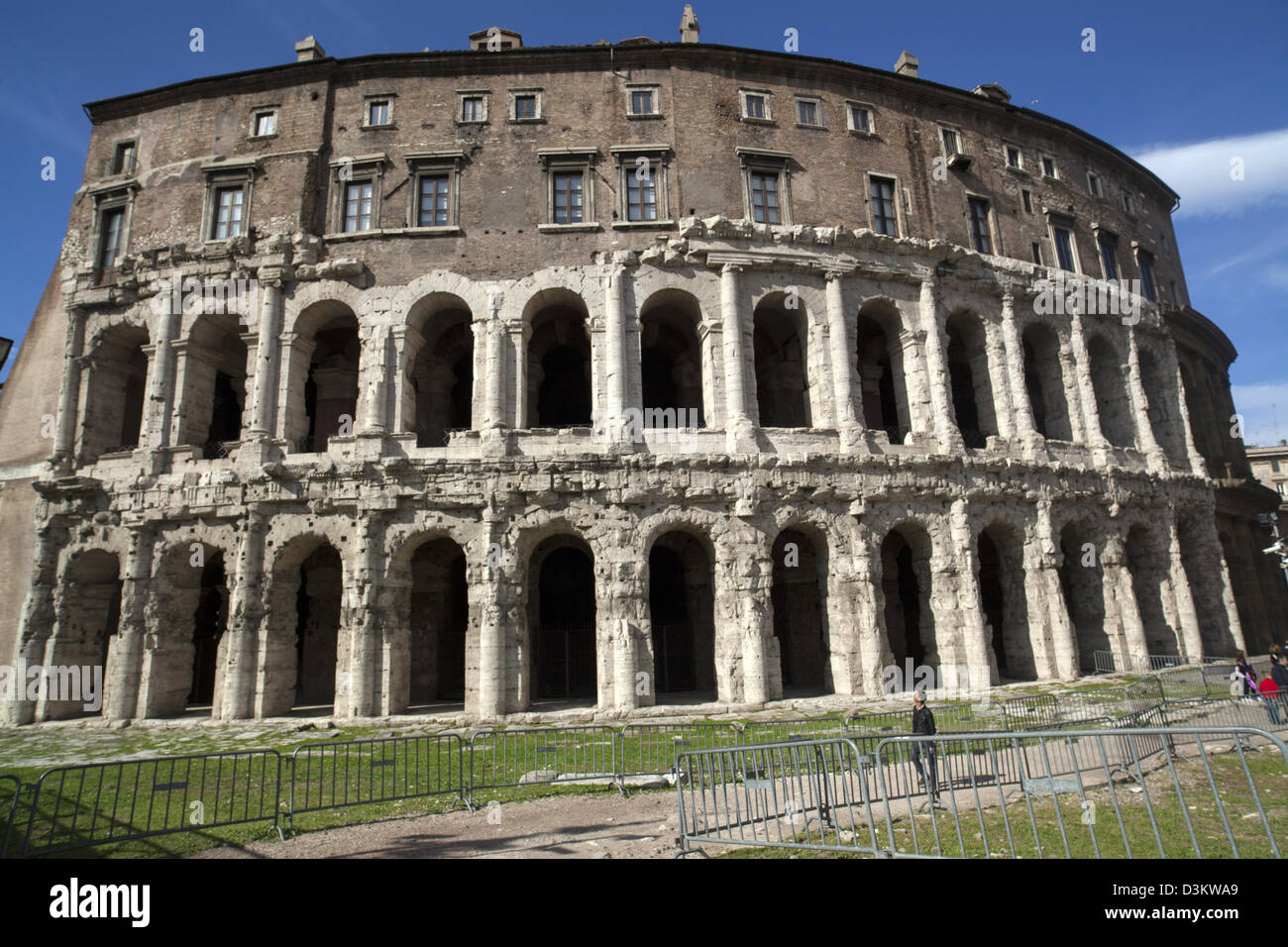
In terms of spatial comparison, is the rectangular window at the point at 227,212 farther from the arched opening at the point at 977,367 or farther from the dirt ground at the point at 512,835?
the arched opening at the point at 977,367

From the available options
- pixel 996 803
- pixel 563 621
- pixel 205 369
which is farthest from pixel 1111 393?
pixel 205 369

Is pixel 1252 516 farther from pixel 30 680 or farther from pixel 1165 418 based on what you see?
pixel 30 680

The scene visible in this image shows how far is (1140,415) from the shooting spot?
874 inches

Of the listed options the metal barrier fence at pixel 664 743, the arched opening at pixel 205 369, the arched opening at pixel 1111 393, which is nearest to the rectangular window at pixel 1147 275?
the arched opening at pixel 1111 393

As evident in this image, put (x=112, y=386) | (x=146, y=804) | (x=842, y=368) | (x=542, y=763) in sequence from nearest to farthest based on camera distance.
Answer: (x=146, y=804) < (x=542, y=763) < (x=842, y=368) < (x=112, y=386)

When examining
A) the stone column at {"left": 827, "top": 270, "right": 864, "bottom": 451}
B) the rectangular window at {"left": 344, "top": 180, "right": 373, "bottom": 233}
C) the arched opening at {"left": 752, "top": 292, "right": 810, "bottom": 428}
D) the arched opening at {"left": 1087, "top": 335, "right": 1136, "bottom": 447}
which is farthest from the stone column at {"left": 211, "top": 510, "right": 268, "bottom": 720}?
the arched opening at {"left": 1087, "top": 335, "right": 1136, "bottom": 447}

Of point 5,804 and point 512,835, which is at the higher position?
point 5,804

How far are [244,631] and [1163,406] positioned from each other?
29.4 metres

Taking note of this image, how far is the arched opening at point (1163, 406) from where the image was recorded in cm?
2373

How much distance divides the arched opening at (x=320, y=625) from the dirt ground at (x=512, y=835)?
12.0 metres

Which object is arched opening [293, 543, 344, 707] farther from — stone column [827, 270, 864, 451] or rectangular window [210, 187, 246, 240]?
stone column [827, 270, 864, 451]

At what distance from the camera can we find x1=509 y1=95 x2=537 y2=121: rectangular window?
19.4 m

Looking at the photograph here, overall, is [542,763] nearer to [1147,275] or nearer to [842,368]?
[842,368]

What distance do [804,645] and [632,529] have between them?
258 inches
